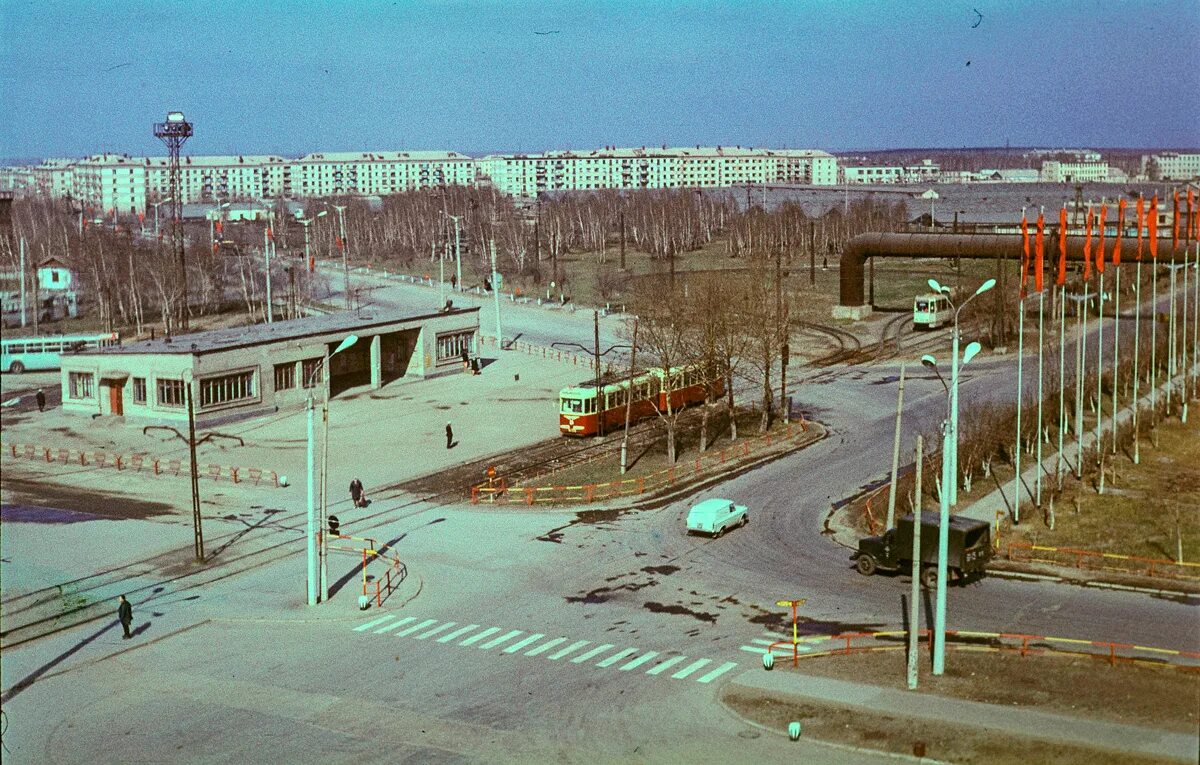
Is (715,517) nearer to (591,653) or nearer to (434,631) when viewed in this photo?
(591,653)

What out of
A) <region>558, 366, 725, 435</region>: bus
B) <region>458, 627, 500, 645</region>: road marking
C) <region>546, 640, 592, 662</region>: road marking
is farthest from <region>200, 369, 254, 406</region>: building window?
<region>546, 640, 592, 662</region>: road marking

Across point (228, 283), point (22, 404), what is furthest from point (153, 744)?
point (228, 283)

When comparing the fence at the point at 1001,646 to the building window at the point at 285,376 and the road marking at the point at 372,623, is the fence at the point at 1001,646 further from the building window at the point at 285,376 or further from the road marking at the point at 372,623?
the building window at the point at 285,376

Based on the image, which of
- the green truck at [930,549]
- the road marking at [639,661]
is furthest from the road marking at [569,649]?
the green truck at [930,549]

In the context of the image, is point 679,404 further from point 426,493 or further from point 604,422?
point 426,493

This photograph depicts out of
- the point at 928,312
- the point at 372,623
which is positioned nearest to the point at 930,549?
the point at 372,623
